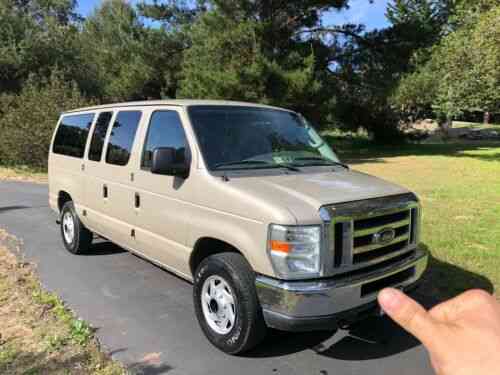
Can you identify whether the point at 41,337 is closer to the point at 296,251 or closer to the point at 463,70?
the point at 296,251

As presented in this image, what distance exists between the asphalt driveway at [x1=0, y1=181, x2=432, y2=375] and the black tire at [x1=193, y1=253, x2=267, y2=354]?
15 cm

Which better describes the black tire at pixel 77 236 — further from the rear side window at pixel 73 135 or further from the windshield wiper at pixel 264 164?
the windshield wiper at pixel 264 164

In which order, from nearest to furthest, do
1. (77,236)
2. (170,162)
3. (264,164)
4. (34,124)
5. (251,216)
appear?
(251,216)
(170,162)
(264,164)
(77,236)
(34,124)

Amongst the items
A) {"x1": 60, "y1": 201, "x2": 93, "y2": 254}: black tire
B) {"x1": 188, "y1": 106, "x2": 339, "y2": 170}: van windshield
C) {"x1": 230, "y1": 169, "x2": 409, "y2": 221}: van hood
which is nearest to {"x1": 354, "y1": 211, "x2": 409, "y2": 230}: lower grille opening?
{"x1": 230, "y1": 169, "x2": 409, "y2": 221}: van hood

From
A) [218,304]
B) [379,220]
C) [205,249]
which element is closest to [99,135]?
[205,249]

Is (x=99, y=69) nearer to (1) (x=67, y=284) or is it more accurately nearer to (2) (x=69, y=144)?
(2) (x=69, y=144)

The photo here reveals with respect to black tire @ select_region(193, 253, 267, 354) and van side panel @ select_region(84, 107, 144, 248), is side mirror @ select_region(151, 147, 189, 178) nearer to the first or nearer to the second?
black tire @ select_region(193, 253, 267, 354)

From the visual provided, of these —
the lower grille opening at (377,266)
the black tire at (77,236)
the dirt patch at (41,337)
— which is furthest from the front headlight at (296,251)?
the black tire at (77,236)

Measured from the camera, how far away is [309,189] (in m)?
3.62

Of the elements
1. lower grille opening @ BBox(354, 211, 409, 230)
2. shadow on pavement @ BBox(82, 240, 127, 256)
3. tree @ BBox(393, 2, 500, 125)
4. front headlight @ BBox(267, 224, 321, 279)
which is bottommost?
shadow on pavement @ BBox(82, 240, 127, 256)

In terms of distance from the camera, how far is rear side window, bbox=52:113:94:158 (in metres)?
6.11

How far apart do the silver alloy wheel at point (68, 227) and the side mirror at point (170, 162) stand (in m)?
2.94

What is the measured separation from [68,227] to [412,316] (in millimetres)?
6369

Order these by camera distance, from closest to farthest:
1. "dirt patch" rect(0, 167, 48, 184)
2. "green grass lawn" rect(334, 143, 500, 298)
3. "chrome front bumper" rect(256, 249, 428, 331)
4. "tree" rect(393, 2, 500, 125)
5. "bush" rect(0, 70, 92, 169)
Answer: "chrome front bumper" rect(256, 249, 428, 331)
"green grass lawn" rect(334, 143, 500, 298)
"dirt patch" rect(0, 167, 48, 184)
"tree" rect(393, 2, 500, 125)
"bush" rect(0, 70, 92, 169)
